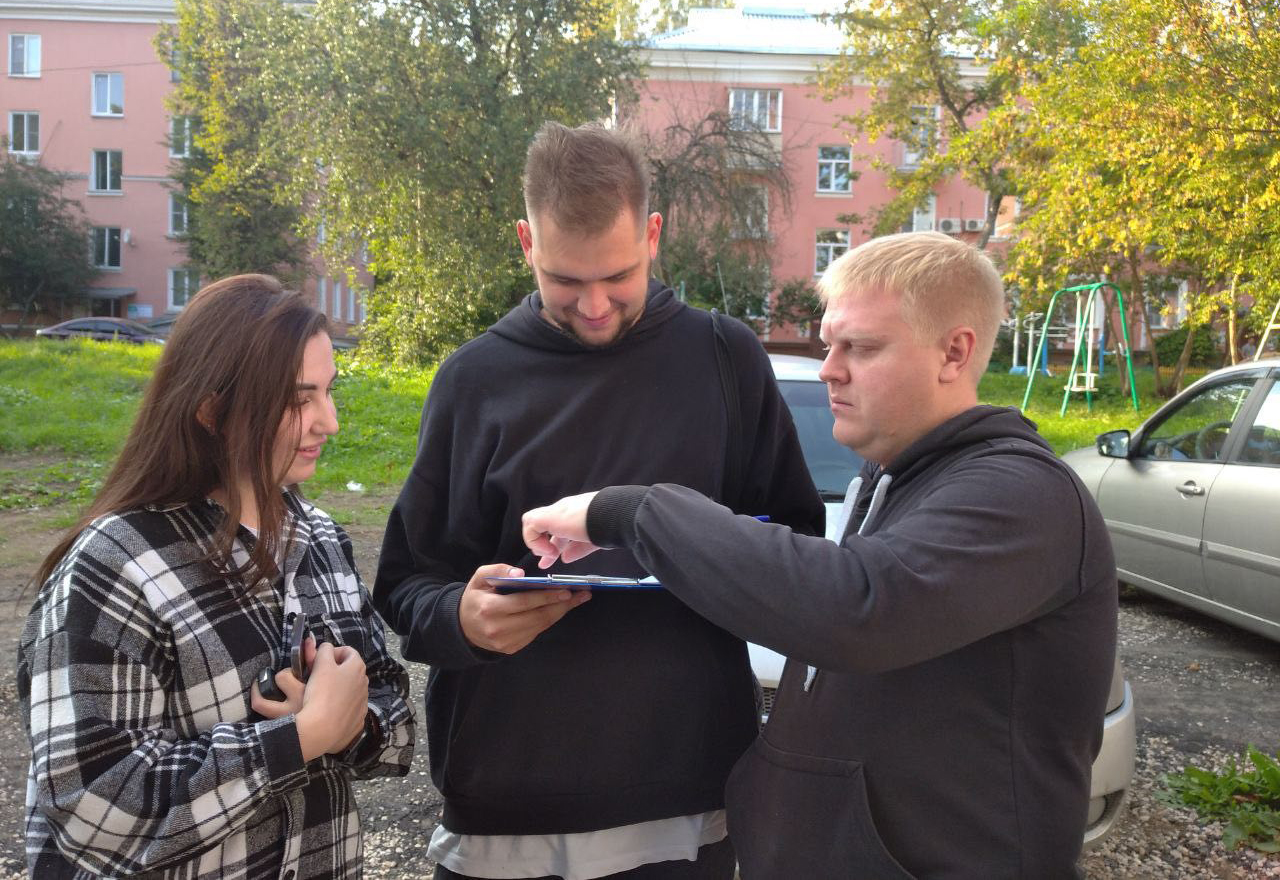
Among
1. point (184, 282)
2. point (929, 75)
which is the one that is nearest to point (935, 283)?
point (929, 75)

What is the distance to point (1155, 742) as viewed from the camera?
4.84m

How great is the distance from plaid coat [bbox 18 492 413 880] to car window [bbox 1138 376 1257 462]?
18.4 feet

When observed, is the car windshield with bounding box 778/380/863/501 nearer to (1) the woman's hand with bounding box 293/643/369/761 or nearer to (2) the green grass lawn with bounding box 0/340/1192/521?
(1) the woman's hand with bounding box 293/643/369/761

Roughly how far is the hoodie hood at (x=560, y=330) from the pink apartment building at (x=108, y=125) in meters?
46.1

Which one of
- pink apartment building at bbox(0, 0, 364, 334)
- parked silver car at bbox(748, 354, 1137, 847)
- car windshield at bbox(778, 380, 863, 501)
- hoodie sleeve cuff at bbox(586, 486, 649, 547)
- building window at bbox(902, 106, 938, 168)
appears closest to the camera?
hoodie sleeve cuff at bbox(586, 486, 649, 547)

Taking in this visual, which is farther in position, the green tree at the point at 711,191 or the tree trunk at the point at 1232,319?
the green tree at the point at 711,191

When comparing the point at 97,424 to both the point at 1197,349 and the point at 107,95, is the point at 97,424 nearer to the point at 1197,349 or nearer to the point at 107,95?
the point at 1197,349

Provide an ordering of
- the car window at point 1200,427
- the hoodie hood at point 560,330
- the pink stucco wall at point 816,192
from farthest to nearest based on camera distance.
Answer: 1. the pink stucco wall at point 816,192
2. the car window at point 1200,427
3. the hoodie hood at point 560,330

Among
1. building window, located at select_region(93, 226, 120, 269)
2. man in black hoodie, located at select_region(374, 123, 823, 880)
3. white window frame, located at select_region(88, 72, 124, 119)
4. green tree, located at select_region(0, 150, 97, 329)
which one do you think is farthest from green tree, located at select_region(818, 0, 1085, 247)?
white window frame, located at select_region(88, 72, 124, 119)

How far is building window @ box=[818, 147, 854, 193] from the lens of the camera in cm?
3725

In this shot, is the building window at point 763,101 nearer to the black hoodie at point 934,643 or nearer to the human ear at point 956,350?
the human ear at point 956,350

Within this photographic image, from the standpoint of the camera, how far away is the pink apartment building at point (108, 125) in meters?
43.8

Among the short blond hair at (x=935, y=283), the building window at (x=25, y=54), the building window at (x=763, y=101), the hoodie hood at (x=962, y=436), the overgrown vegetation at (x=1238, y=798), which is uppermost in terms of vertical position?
the building window at (x=25, y=54)

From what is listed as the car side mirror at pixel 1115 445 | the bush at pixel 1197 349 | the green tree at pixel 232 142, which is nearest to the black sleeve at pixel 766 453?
the car side mirror at pixel 1115 445
